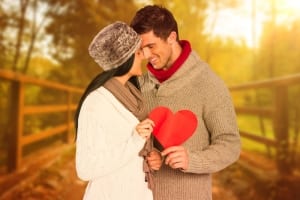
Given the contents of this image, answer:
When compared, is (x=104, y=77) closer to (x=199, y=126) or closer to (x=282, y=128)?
(x=199, y=126)

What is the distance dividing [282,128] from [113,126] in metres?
3.13

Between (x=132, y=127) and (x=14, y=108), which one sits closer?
(x=132, y=127)

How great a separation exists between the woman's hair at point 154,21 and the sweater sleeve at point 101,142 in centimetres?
37

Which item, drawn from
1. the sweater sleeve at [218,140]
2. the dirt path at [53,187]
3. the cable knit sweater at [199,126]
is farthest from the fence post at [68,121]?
the sweater sleeve at [218,140]

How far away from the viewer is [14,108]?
14.1 feet

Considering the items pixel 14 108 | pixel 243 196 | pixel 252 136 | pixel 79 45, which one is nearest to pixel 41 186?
pixel 14 108

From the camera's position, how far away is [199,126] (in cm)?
148

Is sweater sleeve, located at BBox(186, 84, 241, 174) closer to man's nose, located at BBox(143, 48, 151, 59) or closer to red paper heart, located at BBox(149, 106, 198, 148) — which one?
red paper heart, located at BBox(149, 106, 198, 148)

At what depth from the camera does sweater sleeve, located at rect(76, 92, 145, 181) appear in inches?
50.8

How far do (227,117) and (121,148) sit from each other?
1.16 ft

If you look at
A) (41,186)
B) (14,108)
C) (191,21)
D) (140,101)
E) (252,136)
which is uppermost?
(140,101)

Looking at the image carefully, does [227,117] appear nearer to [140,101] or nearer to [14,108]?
[140,101]

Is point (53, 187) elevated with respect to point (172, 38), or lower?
lower

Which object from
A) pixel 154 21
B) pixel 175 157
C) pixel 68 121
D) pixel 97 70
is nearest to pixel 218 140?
pixel 175 157
